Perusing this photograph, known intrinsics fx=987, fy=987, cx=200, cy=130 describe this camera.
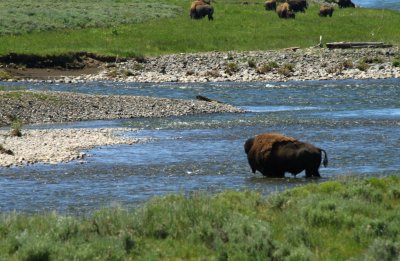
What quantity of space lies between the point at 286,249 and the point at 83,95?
2618 centimetres

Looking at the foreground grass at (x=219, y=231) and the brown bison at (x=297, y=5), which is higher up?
the foreground grass at (x=219, y=231)

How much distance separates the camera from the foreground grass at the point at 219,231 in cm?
1185

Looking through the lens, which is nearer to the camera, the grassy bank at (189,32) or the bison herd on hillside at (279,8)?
Result: the grassy bank at (189,32)

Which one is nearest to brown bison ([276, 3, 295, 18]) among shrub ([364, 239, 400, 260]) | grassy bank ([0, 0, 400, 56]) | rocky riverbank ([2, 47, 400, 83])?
grassy bank ([0, 0, 400, 56])

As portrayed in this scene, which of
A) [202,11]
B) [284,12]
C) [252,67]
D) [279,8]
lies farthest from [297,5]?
[252,67]

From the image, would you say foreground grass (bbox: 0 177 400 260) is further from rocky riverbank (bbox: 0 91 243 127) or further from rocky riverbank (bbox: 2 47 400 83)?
rocky riverbank (bbox: 2 47 400 83)

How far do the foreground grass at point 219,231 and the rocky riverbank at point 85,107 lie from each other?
1884cm

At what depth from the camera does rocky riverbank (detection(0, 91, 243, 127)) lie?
Answer: 110 ft

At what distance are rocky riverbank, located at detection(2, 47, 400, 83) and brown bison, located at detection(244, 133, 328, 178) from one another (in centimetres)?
2553

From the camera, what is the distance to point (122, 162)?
23969 mm

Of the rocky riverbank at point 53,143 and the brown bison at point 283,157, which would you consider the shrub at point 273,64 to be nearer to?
the rocky riverbank at point 53,143

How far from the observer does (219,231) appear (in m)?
12.7

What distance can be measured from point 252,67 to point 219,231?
122 ft

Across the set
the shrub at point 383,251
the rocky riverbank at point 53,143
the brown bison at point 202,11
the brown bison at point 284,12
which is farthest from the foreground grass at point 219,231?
the brown bison at point 284,12
